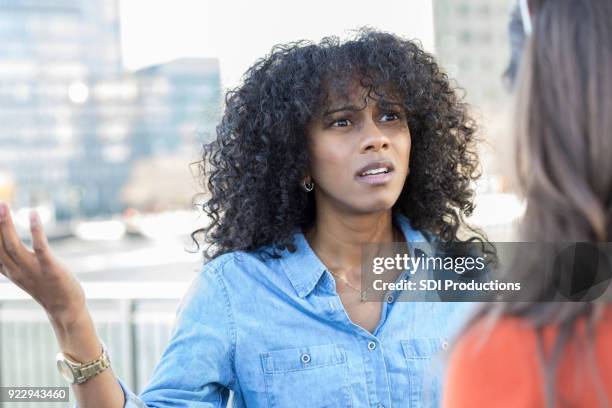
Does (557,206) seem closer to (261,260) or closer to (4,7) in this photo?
(261,260)

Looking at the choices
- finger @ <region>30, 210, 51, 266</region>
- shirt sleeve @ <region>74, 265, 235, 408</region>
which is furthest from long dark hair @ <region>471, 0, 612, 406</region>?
shirt sleeve @ <region>74, 265, 235, 408</region>

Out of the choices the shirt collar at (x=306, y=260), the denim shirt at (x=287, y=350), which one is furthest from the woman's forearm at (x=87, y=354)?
the shirt collar at (x=306, y=260)

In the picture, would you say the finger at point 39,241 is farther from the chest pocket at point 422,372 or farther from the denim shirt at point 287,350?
the chest pocket at point 422,372

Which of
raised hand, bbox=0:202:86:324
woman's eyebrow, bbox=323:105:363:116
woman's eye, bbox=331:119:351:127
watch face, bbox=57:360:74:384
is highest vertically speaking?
woman's eyebrow, bbox=323:105:363:116

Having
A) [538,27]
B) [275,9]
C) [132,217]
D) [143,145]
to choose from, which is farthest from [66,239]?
[538,27]

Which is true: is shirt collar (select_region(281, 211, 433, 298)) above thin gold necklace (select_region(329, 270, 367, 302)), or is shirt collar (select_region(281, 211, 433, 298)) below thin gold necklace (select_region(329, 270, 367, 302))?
above

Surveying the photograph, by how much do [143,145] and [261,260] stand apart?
35.7m

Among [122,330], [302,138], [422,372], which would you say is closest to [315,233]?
Answer: [302,138]

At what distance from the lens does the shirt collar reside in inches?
76.5

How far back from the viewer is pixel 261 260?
201 centimetres

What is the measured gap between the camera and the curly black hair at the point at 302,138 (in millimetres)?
2090

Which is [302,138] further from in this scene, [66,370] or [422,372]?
[66,370]

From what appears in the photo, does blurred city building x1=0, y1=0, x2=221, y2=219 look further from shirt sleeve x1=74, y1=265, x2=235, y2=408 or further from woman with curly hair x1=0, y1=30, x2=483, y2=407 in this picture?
shirt sleeve x1=74, y1=265, x2=235, y2=408

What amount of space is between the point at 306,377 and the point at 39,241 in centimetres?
69
